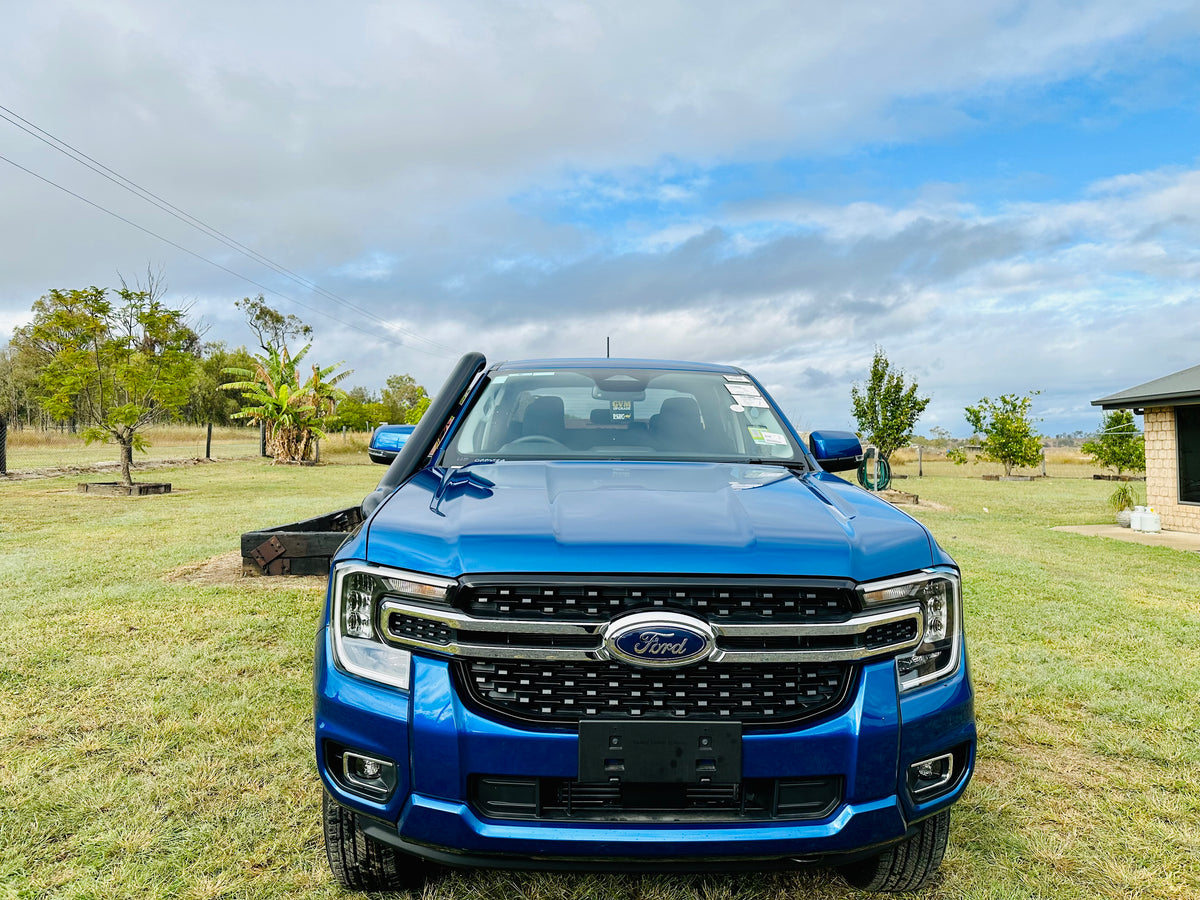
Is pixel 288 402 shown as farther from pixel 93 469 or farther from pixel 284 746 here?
pixel 284 746

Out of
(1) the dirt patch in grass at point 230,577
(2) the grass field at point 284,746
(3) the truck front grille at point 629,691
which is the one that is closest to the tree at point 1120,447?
(2) the grass field at point 284,746

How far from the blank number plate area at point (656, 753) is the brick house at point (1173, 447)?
14081 millimetres

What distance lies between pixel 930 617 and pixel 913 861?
0.79 metres

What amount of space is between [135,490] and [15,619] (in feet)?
38.4

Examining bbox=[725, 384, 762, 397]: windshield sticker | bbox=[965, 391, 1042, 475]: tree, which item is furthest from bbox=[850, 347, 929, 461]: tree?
bbox=[725, 384, 762, 397]: windshield sticker

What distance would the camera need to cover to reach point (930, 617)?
2.17 metres

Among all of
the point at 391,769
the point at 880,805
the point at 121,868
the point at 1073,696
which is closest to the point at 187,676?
the point at 121,868

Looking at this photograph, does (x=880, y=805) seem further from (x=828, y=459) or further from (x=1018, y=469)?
(x=1018, y=469)

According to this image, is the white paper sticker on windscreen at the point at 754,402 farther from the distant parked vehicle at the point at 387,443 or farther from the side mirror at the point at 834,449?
the distant parked vehicle at the point at 387,443

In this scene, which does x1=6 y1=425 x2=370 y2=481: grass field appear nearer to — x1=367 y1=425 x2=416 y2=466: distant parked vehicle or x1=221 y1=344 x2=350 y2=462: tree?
x1=221 y1=344 x2=350 y2=462: tree

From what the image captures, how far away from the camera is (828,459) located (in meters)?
3.63

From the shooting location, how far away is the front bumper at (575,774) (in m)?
1.92

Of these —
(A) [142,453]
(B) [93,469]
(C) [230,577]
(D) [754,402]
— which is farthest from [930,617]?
(A) [142,453]

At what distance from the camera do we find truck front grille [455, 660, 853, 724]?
197 cm
